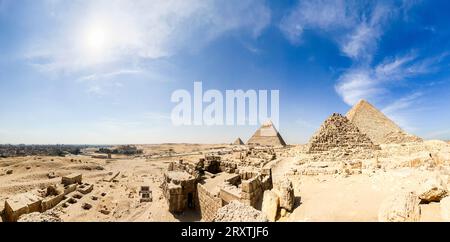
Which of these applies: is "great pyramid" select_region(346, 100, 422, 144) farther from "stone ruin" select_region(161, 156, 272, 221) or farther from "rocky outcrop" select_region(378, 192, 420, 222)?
"rocky outcrop" select_region(378, 192, 420, 222)

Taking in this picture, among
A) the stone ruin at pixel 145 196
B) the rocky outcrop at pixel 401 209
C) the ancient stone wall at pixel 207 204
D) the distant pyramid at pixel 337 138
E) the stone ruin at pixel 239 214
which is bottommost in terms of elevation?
the stone ruin at pixel 145 196

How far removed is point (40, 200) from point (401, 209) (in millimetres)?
19301

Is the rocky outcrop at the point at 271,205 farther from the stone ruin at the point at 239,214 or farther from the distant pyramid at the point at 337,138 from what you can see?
the distant pyramid at the point at 337,138

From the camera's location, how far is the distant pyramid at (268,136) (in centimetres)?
6288

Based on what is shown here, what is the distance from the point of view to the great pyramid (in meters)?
37.0

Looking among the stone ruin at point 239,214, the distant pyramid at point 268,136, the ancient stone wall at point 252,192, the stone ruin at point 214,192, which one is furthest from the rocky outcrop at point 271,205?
the distant pyramid at point 268,136

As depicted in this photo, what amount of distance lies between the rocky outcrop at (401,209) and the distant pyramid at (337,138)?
1992 cm

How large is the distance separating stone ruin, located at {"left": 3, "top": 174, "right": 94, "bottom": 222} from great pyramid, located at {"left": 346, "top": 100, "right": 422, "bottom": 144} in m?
38.9

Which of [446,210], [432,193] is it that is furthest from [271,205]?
[446,210]
